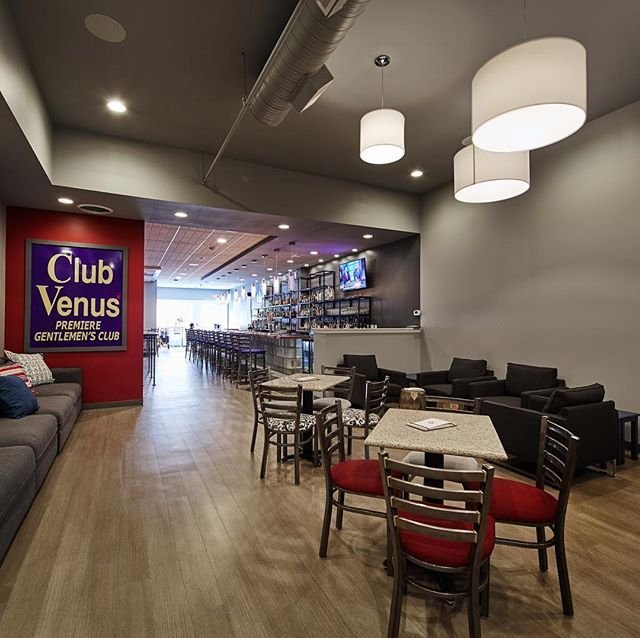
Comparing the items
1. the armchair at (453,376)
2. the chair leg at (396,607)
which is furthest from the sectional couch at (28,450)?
the armchair at (453,376)

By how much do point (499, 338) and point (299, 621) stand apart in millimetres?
4982

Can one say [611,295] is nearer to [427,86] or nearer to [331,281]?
[427,86]

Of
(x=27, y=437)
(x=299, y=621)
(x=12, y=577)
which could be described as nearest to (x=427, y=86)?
(x=299, y=621)

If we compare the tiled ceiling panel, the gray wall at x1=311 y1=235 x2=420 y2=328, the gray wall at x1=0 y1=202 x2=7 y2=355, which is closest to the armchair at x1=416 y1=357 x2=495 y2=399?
the gray wall at x1=311 y1=235 x2=420 y2=328

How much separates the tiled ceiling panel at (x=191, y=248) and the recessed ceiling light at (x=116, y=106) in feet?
10.3

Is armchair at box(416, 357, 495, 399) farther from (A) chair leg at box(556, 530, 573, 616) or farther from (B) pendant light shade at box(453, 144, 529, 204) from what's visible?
(A) chair leg at box(556, 530, 573, 616)

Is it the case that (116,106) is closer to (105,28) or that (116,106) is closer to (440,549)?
(105,28)

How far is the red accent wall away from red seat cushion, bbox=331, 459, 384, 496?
4.93 metres

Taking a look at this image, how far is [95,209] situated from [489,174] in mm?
5264

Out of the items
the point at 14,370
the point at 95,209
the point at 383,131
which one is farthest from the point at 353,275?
the point at 14,370

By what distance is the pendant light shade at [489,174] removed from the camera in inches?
110

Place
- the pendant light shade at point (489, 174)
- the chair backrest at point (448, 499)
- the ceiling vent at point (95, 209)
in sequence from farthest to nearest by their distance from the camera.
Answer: the ceiling vent at point (95, 209), the pendant light shade at point (489, 174), the chair backrest at point (448, 499)

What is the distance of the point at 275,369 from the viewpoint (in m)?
8.88

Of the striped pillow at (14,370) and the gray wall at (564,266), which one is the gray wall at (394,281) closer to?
the gray wall at (564,266)
